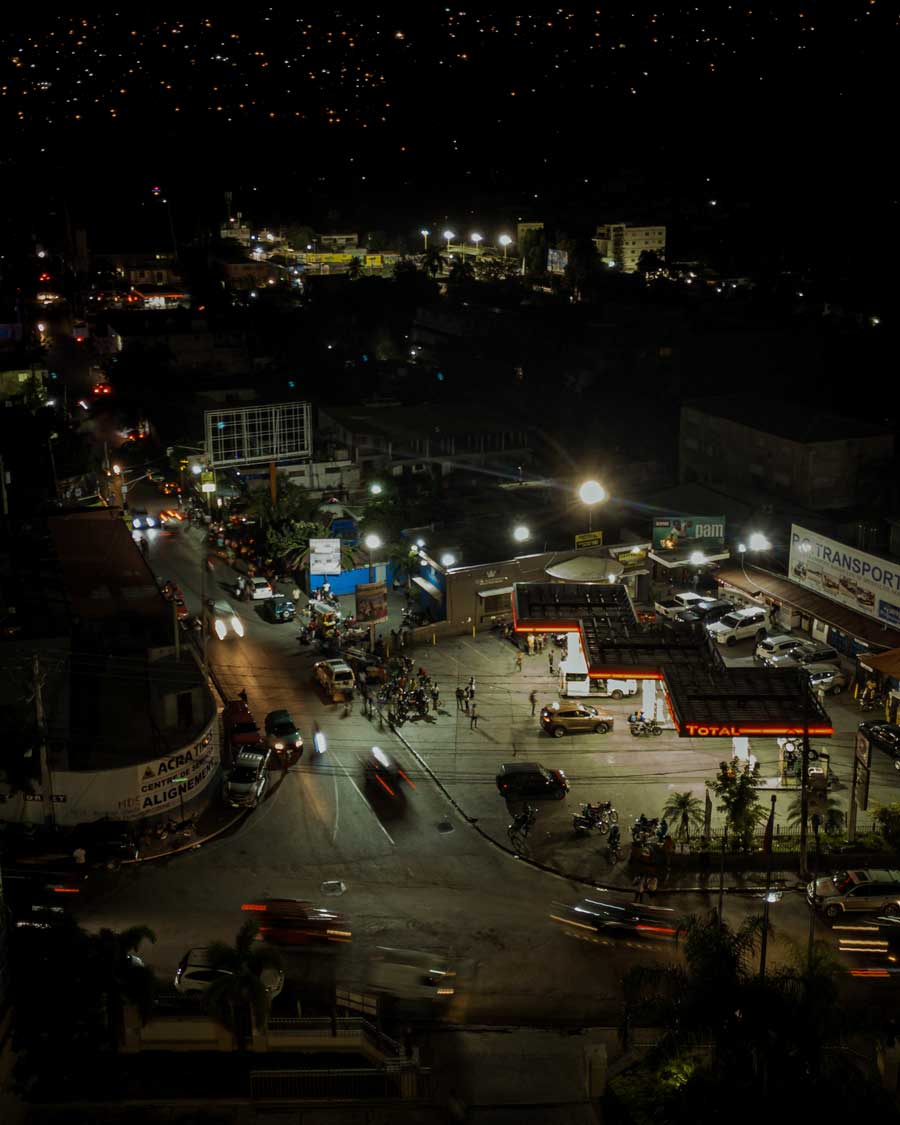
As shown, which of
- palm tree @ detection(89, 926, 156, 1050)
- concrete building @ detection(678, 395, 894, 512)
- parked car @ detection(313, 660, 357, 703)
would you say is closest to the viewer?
palm tree @ detection(89, 926, 156, 1050)

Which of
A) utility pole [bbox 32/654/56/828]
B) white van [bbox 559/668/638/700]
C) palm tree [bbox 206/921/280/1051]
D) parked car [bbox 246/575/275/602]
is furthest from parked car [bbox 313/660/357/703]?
palm tree [bbox 206/921/280/1051]

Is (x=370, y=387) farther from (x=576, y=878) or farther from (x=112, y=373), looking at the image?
(x=576, y=878)

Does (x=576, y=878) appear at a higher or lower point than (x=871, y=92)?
lower

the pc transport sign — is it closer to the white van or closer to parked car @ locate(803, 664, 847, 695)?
parked car @ locate(803, 664, 847, 695)

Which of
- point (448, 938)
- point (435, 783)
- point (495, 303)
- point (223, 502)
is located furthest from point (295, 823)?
point (495, 303)

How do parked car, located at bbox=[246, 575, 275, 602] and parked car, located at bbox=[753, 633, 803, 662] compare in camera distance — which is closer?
parked car, located at bbox=[753, 633, 803, 662]

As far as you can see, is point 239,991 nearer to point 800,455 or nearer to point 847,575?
point 847,575

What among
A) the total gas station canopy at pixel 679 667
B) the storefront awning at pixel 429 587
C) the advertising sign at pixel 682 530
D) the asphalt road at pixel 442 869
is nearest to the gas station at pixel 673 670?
the total gas station canopy at pixel 679 667

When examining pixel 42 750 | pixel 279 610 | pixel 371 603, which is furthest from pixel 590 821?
pixel 279 610
